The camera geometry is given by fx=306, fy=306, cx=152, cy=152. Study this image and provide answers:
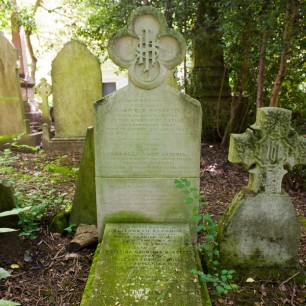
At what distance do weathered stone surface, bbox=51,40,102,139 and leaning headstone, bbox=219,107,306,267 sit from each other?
552cm

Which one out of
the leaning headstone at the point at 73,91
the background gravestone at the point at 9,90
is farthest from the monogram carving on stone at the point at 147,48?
the background gravestone at the point at 9,90

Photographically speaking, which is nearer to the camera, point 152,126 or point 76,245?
point 152,126

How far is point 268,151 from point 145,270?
1.45 meters

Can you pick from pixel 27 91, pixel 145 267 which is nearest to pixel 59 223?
pixel 145 267

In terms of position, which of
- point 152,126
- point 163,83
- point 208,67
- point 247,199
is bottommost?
point 247,199

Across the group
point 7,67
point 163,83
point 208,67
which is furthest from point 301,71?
point 7,67

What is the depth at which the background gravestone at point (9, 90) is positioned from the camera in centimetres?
718

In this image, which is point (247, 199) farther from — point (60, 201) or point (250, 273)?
point (60, 201)

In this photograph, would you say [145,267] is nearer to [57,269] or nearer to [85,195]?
[57,269]

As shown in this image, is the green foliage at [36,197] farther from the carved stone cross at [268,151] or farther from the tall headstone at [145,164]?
the carved stone cross at [268,151]

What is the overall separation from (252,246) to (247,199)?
1.54 ft

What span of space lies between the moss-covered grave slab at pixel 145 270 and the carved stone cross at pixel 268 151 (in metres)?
0.88

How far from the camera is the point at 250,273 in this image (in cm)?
284

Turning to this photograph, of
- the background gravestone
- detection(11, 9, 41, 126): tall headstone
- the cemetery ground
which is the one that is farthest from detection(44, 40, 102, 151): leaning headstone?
the cemetery ground
